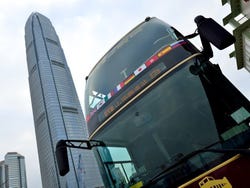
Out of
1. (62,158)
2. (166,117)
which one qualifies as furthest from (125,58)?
(62,158)

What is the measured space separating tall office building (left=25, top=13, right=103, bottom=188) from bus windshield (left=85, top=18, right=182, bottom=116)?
76.6 metres

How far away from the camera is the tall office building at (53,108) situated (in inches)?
Result: 3344

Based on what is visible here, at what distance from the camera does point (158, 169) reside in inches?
108

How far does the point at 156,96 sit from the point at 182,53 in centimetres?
64

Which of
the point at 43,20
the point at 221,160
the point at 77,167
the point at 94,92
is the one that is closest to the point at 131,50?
the point at 94,92

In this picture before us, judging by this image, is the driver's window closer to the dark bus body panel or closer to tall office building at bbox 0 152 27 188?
the dark bus body panel

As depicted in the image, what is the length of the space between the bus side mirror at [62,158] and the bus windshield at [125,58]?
2.62ft

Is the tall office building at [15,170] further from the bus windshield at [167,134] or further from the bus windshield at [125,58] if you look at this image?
the bus windshield at [167,134]

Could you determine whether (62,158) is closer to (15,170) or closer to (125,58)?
(125,58)

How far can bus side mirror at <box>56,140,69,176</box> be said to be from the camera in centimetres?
328

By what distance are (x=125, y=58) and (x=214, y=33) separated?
1681 millimetres

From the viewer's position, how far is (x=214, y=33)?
2717mm

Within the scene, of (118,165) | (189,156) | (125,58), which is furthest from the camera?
(125,58)

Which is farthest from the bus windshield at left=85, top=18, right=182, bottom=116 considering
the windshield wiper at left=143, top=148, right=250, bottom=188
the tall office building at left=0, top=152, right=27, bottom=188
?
the tall office building at left=0, top=152, right=27, bottom=188
